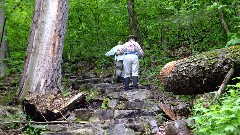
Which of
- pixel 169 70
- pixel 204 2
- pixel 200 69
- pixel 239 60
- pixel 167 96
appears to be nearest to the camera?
pixel 239 60

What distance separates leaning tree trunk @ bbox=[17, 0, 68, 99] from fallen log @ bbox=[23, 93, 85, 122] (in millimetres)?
453

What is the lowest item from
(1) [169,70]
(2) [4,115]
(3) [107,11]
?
(2) [4,115]

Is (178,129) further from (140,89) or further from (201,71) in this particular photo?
(140,89)

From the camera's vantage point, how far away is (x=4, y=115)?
6.29 metres

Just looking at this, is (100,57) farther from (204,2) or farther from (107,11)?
(204,2)

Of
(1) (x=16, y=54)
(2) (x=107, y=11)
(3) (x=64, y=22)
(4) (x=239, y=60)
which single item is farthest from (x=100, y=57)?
(4) (x=239, y=60)

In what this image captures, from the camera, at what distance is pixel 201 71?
5789 mm

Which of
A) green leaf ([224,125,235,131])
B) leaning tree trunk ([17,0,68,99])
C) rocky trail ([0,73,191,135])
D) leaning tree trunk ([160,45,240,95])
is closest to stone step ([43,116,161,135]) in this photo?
rocky trail ([0,73,191,135])

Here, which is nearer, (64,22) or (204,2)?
(64,22)

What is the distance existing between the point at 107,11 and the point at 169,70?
9503 mm

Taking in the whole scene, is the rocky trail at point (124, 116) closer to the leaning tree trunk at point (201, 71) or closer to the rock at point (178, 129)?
the rock at point (178, 129)

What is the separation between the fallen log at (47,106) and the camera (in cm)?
644

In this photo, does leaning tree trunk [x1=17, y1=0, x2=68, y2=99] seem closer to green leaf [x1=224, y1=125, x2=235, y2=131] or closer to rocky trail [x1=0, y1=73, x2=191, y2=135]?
rocky trail [x1=0, y1=73, x2=191, y2=135]

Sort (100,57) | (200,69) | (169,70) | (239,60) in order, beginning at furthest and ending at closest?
(100,57) → (169,70) → (200,69) → (239,60)
